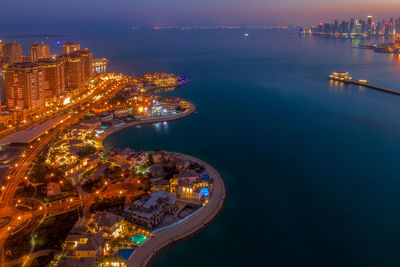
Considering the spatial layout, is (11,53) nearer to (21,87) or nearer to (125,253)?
(21,87)

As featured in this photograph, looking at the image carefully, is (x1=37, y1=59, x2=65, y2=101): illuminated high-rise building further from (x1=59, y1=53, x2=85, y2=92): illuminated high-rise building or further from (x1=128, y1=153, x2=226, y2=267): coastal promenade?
(x1=128, y1=153, x2=226, y2=267): coastal promenade

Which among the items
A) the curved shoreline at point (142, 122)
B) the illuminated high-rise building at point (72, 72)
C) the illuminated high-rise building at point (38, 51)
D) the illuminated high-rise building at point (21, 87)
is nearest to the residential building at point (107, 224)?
the curved shoreline at point (142, 122)

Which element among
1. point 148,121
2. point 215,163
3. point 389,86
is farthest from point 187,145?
→ point 389,86

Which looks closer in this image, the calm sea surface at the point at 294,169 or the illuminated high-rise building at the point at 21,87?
the calm sea surface at the point at 294,169

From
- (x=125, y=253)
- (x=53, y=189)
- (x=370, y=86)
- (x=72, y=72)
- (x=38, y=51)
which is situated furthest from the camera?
(x=38, y=51)

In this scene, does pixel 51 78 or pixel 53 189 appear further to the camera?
pixel 51 78

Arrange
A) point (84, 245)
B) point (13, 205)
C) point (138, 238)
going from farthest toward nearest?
point (13, 205) → point (138, 238) → point (84, 245)

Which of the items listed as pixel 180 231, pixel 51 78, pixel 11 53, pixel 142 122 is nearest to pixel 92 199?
pixel 180 231

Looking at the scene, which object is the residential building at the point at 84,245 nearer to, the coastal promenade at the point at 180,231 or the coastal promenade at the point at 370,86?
the coastal promenade at the point at 180,231
